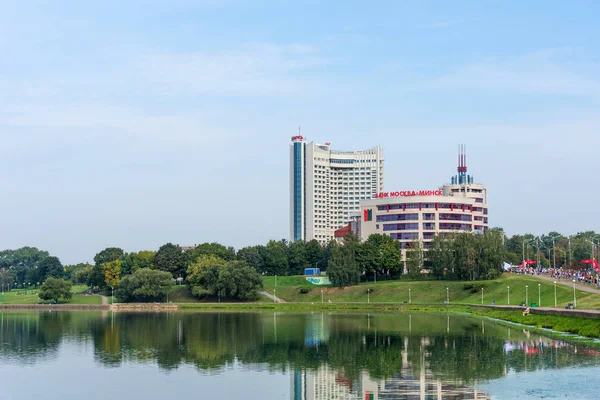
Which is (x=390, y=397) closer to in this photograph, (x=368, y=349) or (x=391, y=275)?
(x=368, y=349)

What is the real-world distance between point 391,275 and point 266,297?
94.3ft

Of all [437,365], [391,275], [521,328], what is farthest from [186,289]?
[437,365]

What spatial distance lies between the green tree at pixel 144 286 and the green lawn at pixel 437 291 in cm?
2198

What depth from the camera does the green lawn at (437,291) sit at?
110050 mm

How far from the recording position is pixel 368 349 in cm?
6162

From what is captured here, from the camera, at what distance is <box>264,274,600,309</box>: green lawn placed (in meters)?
110

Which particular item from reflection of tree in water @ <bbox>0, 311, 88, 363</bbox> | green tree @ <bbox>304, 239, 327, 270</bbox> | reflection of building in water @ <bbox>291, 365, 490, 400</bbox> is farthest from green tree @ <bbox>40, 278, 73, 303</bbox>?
reflection of building in water @ <bbox>291, 365, 490, 400</bbox>

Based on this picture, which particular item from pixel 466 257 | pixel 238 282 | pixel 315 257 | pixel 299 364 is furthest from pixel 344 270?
pixel 299 364

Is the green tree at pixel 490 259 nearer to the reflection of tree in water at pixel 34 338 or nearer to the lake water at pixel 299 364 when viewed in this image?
the lake water at pixel 299 364

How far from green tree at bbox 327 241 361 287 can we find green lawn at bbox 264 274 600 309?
64.9 inches

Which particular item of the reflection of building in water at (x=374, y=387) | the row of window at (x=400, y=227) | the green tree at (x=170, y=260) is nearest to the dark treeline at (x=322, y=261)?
the green tree at (x=170, y=260)

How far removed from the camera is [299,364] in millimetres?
52781

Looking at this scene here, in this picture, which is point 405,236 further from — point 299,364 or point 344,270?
point 299,364

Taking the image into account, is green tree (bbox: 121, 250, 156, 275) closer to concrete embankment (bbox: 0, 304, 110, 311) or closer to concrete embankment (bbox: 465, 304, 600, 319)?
concrete embankment (bbox: 0, 304, 110, 311)
